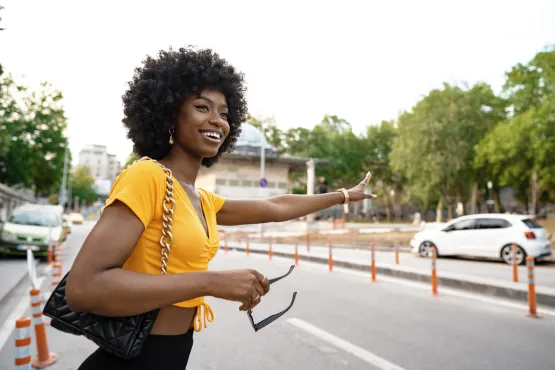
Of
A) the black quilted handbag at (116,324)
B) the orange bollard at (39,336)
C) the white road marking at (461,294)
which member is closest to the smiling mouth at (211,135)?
the black quilted handbag at (116,324)

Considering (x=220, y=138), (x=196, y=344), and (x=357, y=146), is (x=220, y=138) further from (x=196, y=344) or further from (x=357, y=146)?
(x=357, y=146)

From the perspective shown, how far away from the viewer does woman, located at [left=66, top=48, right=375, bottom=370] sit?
4.42ft

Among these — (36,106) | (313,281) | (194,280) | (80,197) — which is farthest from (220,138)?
(80,197)

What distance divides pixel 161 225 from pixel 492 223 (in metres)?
15.1

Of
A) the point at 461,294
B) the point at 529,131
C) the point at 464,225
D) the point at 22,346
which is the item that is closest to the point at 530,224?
the point at 464,225

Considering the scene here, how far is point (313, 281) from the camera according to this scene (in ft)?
34.6

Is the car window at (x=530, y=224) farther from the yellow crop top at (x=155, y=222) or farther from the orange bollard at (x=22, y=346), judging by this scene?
the yellow crop top at (x=155, y=222)

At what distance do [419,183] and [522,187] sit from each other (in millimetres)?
10598

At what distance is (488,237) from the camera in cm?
1452

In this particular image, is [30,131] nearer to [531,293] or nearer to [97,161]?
[531,293]

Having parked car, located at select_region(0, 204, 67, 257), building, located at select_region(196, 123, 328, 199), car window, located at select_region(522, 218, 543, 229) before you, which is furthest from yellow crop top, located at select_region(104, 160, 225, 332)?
building, located at select_region(196, 123, 328, 199)

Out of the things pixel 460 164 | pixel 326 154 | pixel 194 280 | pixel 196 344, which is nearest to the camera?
pixel 194 280

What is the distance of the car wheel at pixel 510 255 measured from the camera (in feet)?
45.0

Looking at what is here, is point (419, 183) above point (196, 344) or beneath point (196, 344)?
above
